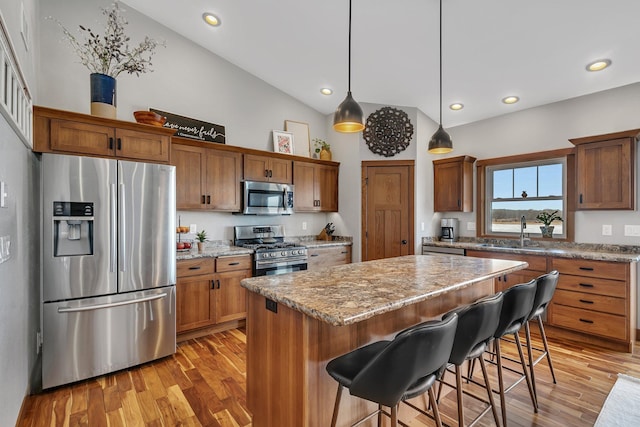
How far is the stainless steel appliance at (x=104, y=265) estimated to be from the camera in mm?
2334

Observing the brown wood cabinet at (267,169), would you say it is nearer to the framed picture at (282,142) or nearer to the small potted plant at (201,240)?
the framed picture at (282,142)

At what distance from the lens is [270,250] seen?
379cm

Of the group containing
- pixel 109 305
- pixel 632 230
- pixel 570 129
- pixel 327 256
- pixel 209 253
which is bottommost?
pixel 109 305

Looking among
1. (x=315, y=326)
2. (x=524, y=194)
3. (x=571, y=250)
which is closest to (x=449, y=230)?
(x=524, y=194)

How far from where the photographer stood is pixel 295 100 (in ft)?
16.0

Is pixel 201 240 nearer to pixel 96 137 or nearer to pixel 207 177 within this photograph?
pixel 207 177

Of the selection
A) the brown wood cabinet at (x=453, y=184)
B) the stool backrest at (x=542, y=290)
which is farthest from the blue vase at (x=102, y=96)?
the brown wood cabinet at (x=453, y=184)

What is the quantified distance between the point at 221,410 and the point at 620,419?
267 centimetres

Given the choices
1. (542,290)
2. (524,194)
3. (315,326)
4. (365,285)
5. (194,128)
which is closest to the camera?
(315,326)

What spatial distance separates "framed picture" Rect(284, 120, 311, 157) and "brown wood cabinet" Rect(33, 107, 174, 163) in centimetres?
213

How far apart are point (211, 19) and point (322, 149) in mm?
2334

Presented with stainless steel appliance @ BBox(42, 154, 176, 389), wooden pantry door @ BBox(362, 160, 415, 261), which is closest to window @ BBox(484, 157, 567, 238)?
wooden pantry door @ BBox(362, 160, 415, 261)

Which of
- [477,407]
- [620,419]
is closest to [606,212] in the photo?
[620,419]

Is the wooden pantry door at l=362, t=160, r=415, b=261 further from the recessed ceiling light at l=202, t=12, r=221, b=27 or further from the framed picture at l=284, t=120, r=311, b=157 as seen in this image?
the recessed ceiling light at l=202, t=12, r=221, b=27
